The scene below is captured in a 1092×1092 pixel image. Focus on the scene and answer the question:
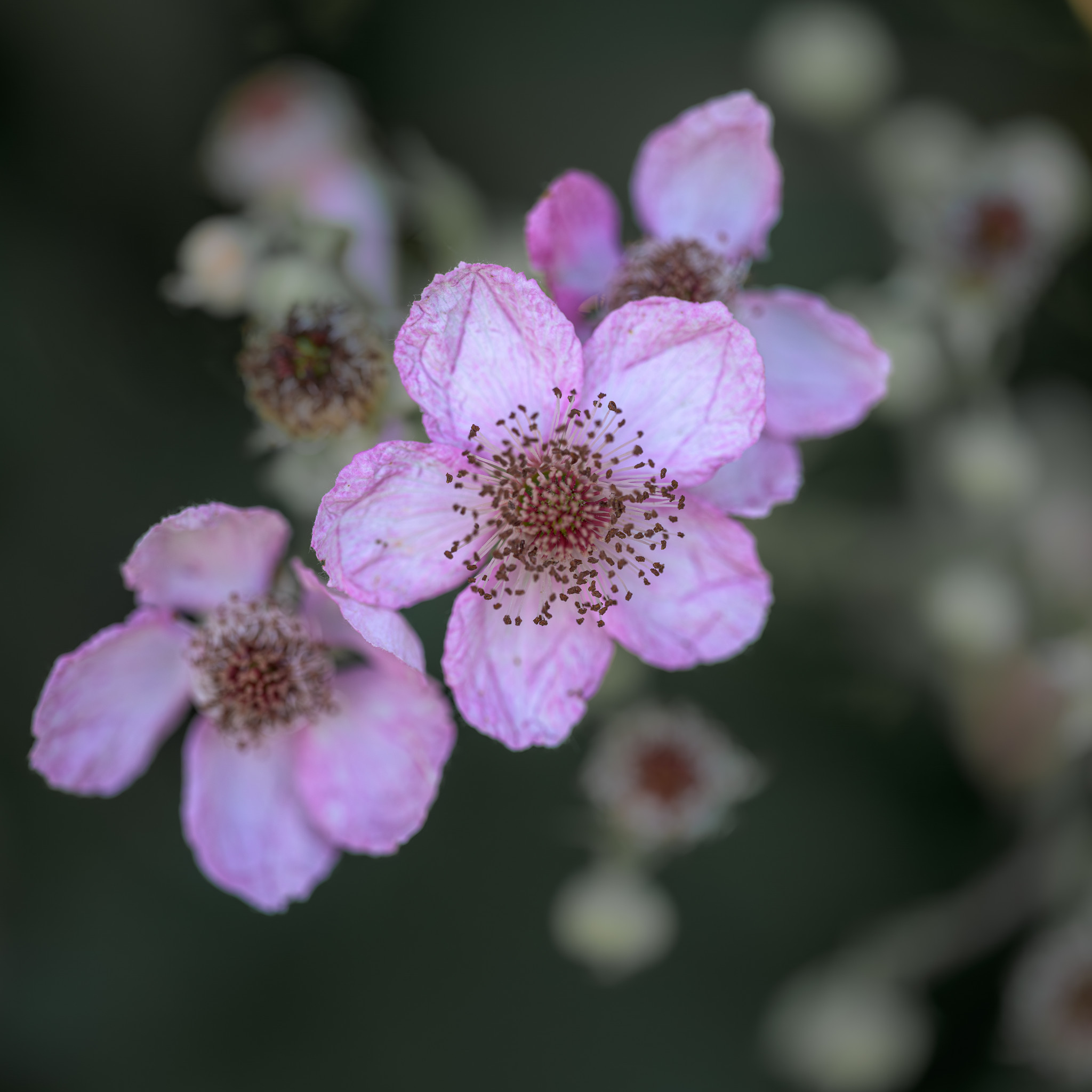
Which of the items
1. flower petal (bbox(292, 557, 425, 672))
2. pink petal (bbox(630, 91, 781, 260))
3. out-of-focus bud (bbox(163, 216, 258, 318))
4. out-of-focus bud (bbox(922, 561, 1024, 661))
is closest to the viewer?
flower petal (bbox(292, 557, 425, 672))

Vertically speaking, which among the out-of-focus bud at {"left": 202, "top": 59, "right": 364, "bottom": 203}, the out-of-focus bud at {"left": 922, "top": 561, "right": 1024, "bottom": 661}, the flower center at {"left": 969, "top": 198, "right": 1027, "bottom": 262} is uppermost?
the out-of-focus bud at {"left": 202, "top": 59, "right": 364, "bottom": 203}

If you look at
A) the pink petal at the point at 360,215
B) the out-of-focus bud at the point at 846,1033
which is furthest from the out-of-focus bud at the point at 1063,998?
the pink petal at the point at 360,215

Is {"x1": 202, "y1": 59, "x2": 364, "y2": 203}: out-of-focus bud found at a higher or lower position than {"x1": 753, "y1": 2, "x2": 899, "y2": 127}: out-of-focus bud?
higher

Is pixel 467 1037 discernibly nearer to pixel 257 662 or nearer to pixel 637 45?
pixel 257 662

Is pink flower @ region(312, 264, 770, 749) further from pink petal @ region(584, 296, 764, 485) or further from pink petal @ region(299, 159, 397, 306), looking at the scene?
pink petal @ region(299, 159, 397, 306)

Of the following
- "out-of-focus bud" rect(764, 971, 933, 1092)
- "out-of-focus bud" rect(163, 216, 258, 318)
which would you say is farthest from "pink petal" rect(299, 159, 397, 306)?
"out-of-focus bud" rect(764, 971, 933, 1092)

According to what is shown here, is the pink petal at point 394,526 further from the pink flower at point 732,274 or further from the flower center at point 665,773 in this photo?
the flower center at point 665,773

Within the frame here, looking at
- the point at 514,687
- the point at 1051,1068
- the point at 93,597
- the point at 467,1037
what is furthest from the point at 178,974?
the point at 1051,1068
